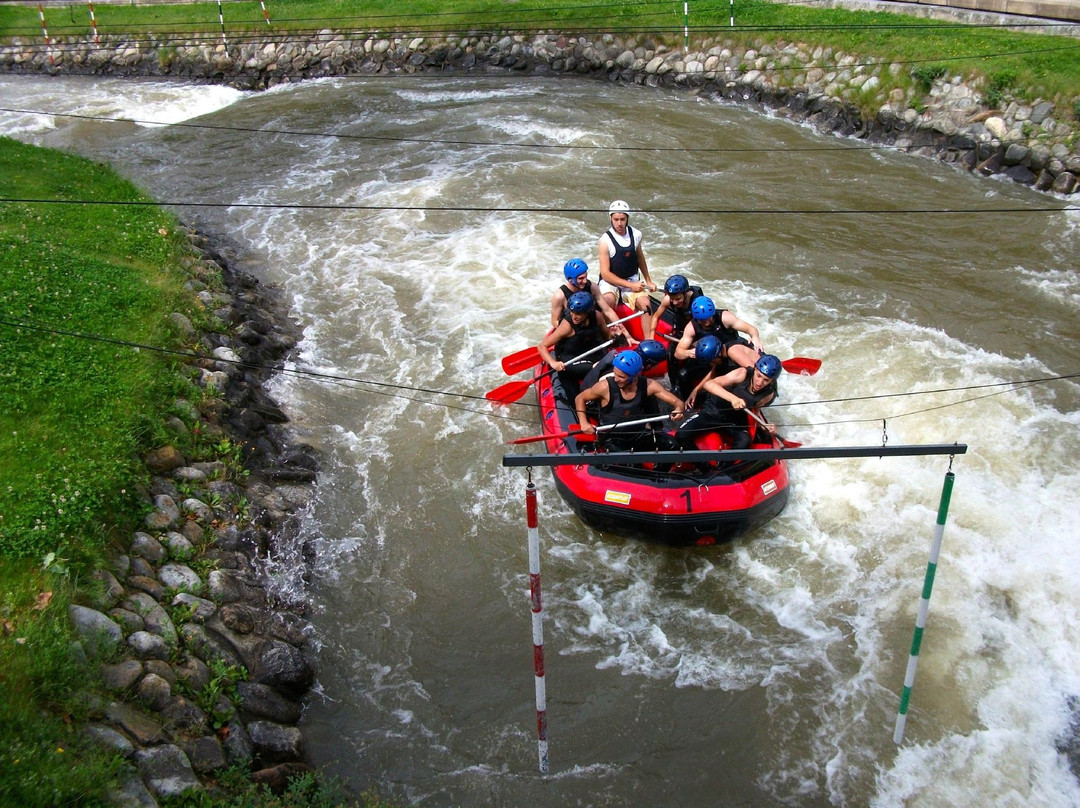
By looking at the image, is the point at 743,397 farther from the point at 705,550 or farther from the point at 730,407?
the point at 705,550

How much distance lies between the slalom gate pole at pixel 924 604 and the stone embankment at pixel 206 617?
4.29 metres

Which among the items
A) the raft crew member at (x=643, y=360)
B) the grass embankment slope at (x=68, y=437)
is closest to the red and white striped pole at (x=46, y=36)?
the grass embankment slope at (x=68, y=437)

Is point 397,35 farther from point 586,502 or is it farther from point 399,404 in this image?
point 586,502

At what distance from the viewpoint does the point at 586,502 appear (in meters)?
7.76

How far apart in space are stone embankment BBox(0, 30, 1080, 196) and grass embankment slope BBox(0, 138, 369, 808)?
12960 millimetres

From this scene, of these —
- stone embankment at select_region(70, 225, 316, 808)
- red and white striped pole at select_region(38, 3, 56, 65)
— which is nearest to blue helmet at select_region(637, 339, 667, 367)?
stone embankment at select_region(70, 225, 316, 808)

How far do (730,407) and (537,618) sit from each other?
331 centimetres

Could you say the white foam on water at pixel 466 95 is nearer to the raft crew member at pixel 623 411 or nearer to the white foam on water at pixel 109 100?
the white foam on water at pixel 109 100

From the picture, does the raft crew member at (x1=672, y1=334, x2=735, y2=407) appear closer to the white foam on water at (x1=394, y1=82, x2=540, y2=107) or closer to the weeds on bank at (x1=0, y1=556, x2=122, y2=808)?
the weeds on bank at (x1=0, y1=556, x2=122, y2=808)

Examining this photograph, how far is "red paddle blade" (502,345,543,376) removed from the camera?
33.2 ft

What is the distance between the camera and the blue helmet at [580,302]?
9016mm

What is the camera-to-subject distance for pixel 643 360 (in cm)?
817

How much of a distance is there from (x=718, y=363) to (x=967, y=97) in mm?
10840

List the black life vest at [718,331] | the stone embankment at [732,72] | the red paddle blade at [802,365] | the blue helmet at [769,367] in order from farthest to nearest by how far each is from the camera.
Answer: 1. the stone embankment at [732,72]
2. the red paddle blade at [802,365]
3. the black life vest at [718,331]
4. the blue helmet at [769,367]
